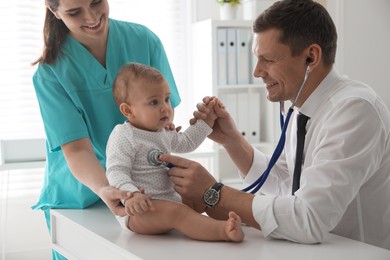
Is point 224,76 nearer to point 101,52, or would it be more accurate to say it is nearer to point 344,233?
point 101,52

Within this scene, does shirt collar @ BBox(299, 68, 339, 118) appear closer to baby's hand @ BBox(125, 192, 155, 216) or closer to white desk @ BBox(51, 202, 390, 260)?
white desk @ BBox(51, 202, 390, 260)

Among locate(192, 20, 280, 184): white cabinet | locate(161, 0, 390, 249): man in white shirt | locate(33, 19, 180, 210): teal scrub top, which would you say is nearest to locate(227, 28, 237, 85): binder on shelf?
locate(192, 20, 280, 184): white cabinet

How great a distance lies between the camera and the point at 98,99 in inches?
73.2

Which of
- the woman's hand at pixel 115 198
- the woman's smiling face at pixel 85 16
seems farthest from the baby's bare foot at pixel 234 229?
the woman's smiling face at pixel 85 16

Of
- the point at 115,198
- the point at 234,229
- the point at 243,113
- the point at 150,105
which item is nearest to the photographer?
the point at 234,229

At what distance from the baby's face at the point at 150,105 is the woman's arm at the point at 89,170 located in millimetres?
184

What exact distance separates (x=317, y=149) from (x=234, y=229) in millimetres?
325

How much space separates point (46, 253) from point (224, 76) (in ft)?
5.50

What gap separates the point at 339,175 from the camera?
1467 millimetres

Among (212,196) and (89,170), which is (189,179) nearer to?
(212,196)

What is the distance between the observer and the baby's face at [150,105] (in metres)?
1.62

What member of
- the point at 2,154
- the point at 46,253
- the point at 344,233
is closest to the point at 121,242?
the point at 344,233

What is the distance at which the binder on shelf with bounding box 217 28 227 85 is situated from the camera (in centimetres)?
403

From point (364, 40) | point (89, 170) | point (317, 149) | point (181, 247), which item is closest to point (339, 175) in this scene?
point (317, 149)
